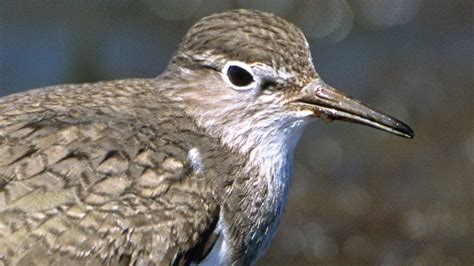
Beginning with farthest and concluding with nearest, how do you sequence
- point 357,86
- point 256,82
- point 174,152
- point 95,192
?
point 357,86 < point 256,82 < point 174,152 < point 95,192

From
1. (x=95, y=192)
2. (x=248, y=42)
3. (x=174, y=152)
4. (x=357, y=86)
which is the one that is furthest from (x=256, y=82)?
(x=357, y=86)

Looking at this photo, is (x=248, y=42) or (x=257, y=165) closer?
(x=248, y=42)

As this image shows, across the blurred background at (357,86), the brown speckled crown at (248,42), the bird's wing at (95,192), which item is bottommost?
the blurred background at (357,86)

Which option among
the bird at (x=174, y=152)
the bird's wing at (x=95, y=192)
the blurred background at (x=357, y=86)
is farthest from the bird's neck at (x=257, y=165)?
the blurred background at (x=357, y=86)

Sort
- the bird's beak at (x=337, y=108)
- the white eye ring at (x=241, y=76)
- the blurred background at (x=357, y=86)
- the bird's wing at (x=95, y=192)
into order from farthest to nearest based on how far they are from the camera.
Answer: the blurred background at (x=357, y=86)
the bird's beak at (x=337, y=108)
the white eye ring at (x=241, y=76)
the bird's wing at (x=95, y=192)

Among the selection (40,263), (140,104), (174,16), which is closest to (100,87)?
(140,104)

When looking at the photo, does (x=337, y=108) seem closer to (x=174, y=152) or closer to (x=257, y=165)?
(x=257, y=165)

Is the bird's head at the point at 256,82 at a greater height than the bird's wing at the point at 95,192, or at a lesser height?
greater

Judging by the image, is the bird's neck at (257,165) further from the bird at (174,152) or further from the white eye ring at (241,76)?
the white eye ring at (241,76)
